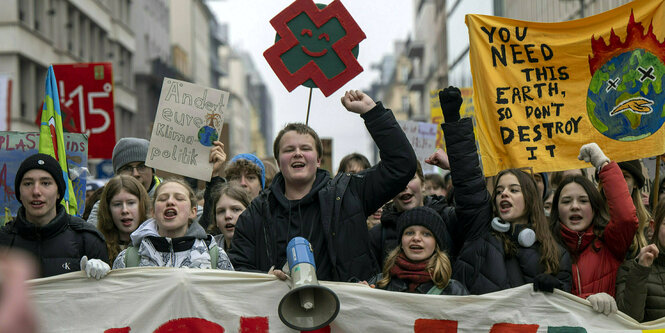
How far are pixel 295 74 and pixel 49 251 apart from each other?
5.52ft

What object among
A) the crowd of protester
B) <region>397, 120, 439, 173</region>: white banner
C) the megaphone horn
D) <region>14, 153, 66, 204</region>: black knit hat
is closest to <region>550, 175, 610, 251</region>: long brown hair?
the crowd of protester

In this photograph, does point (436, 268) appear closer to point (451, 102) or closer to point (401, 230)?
point (401, 230)

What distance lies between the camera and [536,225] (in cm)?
460

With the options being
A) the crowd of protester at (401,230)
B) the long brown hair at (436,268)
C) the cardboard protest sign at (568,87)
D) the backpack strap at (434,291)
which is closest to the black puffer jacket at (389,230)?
the crowd of protester at (401,230)

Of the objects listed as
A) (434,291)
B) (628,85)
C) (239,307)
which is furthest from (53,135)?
(628,85)

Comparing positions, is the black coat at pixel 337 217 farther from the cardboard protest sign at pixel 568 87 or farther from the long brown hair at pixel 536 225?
the cardboard protest sign at pixel 568 87

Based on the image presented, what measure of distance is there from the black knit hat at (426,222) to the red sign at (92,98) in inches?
196

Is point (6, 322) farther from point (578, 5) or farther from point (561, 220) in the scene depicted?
point (578, 5)

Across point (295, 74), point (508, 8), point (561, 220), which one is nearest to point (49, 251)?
point (295, 74)

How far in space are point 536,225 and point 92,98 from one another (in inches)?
223

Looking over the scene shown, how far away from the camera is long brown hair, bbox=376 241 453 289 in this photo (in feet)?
14.0

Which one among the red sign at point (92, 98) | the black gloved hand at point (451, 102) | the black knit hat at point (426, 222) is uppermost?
the red sign at point (92, 98)

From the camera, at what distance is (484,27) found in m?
5.87

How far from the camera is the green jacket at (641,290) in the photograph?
4152 millimetres
